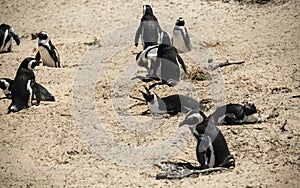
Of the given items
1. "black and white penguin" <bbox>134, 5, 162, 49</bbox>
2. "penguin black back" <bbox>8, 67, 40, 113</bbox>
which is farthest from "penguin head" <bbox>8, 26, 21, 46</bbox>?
"penguin black back" <bbox>8, 67, 40, 113</bbox>

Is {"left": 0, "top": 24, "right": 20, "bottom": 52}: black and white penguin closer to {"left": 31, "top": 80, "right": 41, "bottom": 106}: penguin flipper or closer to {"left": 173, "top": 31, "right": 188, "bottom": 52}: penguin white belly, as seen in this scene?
{"left": 31, "top": 80, "right": 41, "bottom": 106}: penguin flipper

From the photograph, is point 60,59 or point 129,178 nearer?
point 129,178

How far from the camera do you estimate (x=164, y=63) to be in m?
8.21

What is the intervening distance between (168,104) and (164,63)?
1274 mm

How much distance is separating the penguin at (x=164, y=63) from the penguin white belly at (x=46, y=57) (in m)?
1.75

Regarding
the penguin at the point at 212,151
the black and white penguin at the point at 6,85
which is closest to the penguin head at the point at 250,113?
the penguin at the point at 212,151

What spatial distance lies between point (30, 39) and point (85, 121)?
4.79m

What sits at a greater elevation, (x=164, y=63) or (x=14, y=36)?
(x=164, y=63)

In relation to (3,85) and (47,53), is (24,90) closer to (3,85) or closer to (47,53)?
(3,85)

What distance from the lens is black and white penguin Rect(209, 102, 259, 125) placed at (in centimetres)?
632

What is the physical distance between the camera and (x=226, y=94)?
7383mm

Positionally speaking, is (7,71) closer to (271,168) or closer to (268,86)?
(268,86)

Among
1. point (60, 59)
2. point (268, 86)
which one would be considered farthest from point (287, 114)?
point (60, 59)

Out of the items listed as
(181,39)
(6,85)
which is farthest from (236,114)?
(6,85)
